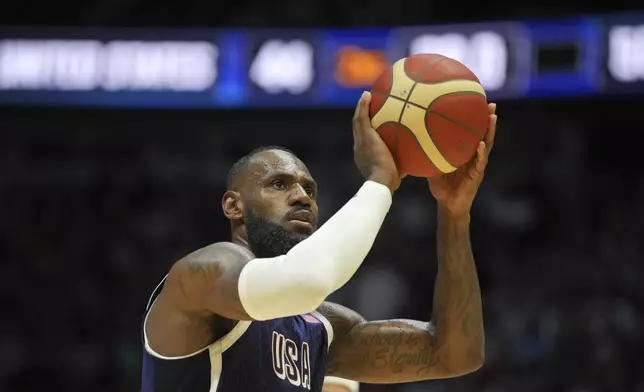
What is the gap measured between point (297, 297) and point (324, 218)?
8173 mm

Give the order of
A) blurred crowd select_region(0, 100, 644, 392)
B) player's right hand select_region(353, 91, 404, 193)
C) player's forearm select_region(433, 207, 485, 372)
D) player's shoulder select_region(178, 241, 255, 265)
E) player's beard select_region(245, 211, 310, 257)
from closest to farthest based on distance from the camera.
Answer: player's shoulder select_region(178, 241, 255, 265)
player's right hand select_region(353, 91, 404, 193)
player's beard select_region(245, 211, 310, 257)
player's forearm select_region(433, 207, 485, 372)
blurred crowd select_region(0, 100, 644, 392)

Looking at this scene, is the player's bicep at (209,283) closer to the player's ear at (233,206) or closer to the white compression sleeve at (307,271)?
the white compression sleeve at (307,271)

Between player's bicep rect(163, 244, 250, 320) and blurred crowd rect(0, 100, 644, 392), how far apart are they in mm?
7062

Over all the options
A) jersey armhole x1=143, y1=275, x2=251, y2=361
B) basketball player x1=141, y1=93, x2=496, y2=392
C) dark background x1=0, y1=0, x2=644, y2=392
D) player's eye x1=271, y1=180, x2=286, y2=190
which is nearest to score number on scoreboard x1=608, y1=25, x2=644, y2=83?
dark background x1=0, y1=0, x2=644, y2=392

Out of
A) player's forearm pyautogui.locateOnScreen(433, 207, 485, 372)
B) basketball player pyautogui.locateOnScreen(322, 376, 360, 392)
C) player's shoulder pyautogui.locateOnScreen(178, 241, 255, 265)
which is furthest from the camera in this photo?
basketball player pyautogui.locateOnScreen(322, 376, 360, 392)

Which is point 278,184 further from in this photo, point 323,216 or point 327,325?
point 323,216

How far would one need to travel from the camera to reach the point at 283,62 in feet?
33.7

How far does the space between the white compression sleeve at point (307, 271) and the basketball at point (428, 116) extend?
0.37 m

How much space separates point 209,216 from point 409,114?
27.7 ft

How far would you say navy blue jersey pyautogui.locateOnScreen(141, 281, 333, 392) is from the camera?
3359 mm

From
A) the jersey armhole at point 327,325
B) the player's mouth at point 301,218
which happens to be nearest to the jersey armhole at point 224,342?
the player's mouth at point 301,218

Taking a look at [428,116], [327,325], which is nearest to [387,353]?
[327,325]

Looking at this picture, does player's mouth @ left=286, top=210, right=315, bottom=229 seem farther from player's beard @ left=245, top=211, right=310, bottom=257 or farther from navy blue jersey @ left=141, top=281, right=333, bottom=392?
navy blue jersey @ left=141, top=281, right=333, bottom=392

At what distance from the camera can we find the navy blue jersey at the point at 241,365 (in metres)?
3.36
